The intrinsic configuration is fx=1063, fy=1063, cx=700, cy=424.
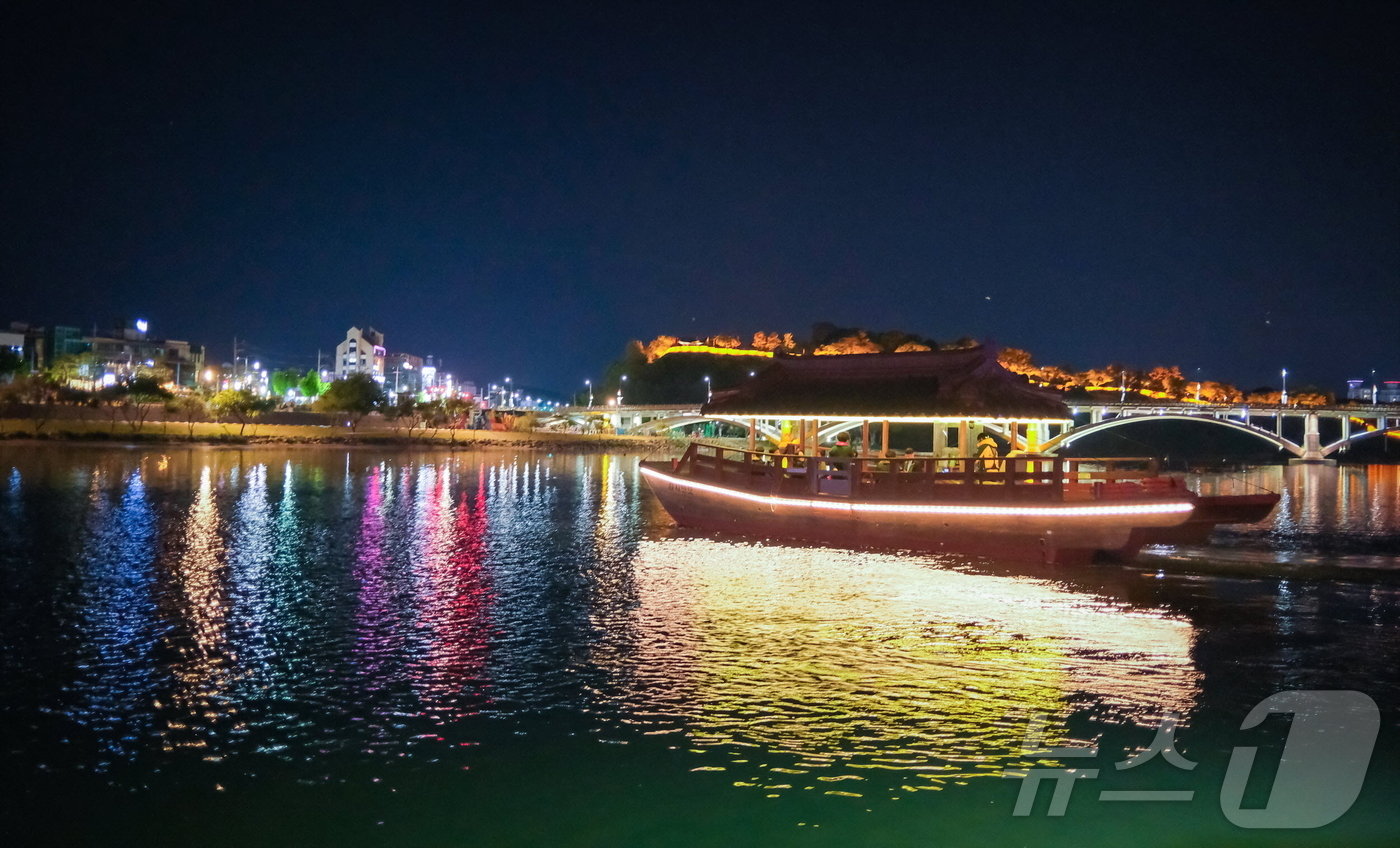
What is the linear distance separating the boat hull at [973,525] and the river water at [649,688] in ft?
1.88

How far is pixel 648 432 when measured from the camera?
121 metres

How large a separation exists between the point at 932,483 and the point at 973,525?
55.4 inches

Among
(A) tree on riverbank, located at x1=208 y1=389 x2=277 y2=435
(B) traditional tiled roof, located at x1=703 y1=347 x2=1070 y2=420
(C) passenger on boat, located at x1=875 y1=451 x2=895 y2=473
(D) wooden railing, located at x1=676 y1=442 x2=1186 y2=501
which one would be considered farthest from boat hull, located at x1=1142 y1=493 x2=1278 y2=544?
(A) tree on riverbank, located at x1=208 y1=389 x2=277 y2=435

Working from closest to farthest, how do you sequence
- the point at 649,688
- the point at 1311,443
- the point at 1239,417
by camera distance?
the point at 649,688 < the point at 1311,443 < the point at 1239,417

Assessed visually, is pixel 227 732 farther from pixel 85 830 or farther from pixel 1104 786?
pixel 1104 786

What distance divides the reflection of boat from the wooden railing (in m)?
0.03

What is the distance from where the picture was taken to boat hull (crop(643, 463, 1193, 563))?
1836cm

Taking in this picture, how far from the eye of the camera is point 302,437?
282ft

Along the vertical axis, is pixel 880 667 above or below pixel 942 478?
below

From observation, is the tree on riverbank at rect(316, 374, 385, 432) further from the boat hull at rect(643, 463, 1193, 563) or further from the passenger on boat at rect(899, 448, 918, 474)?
the passenger on boat at rect(899, 448, 918, 474)

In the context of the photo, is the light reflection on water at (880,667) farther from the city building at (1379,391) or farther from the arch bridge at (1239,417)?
the city building at (1379,391)

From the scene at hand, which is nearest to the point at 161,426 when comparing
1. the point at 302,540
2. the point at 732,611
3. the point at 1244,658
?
the point at 302,540

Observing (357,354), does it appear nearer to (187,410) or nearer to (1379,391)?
(187,410)

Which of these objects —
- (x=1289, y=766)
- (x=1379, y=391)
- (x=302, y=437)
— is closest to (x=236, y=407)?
(x=302, y=437)
